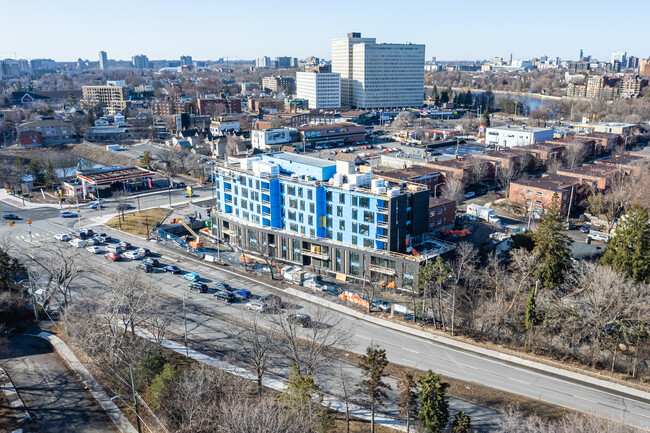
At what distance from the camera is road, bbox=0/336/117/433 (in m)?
27.8

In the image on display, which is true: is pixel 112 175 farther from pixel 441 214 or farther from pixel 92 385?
pixel 92 385

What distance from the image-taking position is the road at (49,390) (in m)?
27.8

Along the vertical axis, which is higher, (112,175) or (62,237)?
(112,175)

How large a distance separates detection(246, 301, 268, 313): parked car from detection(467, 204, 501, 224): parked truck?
34644mm

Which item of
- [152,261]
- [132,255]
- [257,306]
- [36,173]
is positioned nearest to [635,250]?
[257,306]

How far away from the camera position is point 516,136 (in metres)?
106

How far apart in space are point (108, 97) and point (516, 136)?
148559 millimetres

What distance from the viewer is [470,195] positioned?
75.6 m

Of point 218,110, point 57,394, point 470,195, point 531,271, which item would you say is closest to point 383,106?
point 218,110

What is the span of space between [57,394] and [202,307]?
13.4 metres

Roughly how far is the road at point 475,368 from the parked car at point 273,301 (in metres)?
1.70

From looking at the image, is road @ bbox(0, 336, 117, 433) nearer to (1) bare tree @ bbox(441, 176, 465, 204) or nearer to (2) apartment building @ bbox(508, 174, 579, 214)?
(1) bare tree @ bbox(441, 176, 465, 204)

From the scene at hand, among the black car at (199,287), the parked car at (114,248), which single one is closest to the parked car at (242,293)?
the black car at (199,287)

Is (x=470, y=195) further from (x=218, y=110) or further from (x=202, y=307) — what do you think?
(x=218, y=110)
